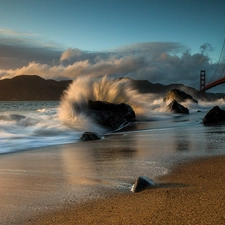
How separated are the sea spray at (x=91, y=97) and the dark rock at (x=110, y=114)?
0.94 feet

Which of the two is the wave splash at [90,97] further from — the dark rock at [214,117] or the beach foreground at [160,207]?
the beach foreground at [160,207]

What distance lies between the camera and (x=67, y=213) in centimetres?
218

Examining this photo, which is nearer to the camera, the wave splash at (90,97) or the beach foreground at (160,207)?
the beach foreground at (160,207)

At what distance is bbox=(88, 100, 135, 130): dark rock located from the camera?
36.5 ft

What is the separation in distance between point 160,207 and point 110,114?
9452 mm

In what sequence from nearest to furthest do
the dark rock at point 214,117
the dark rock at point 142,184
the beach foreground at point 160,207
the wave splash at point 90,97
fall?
the beach foreground at point 160,207 → the dark rock at point 142,184 → the dark rock at point 214,117 → the wave splash at point 90,97

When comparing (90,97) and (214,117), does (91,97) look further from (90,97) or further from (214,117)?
(214,117)

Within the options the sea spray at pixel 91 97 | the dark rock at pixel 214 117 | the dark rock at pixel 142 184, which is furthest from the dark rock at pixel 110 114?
the dark rock at pixel 142 184

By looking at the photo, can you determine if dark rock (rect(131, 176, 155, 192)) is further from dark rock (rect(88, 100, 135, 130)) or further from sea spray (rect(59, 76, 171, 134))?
dark rock (rect(88, 100, 135, 130))

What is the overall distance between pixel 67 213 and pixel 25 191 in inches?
29.9

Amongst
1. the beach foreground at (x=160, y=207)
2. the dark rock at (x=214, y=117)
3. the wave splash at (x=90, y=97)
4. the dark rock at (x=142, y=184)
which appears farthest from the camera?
the wave splash at (x=90, y=97)

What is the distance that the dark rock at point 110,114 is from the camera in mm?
11125

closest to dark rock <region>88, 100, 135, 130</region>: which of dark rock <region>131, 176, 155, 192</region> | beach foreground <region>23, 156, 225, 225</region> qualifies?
dark rock <region>131, 176, 155, 192</region>

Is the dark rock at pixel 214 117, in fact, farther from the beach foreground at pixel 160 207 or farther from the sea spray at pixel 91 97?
the beach foreground at pixel 160 207
